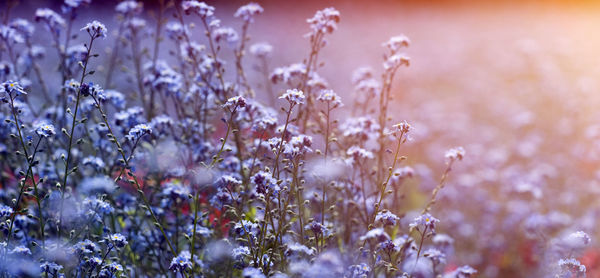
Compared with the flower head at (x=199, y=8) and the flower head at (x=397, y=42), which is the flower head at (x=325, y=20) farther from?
the flower head at (x=199, y=8)

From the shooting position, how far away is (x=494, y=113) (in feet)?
30.1

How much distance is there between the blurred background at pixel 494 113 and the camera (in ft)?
18.4

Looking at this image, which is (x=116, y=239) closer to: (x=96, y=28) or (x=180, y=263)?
(x=180, y=263)

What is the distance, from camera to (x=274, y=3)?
19531 mm

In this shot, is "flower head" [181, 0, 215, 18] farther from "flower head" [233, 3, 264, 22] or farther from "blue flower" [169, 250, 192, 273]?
"blue flower" [169, 250, 192, 273]

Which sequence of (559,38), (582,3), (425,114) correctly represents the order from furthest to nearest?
(582,3) → (559,38) → (425,114)

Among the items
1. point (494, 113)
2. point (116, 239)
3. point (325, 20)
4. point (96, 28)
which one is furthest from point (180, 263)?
point (494, 113)

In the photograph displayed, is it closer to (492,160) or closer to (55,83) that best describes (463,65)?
(492,160)

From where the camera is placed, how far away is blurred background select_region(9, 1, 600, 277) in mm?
5594

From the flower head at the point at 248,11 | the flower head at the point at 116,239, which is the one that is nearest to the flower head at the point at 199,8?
the flower head at the point at 248,11

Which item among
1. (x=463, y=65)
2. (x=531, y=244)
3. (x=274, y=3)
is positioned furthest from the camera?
(x=274, y=3)

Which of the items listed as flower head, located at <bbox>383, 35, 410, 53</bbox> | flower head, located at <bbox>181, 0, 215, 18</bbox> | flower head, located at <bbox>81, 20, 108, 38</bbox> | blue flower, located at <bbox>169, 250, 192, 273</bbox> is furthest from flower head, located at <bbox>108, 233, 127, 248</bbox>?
flower head, located at <bbox>383, 35, 410, 53</bbox>

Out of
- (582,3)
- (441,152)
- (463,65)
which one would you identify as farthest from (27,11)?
(582,3)

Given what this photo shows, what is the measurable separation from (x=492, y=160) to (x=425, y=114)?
202 cm
